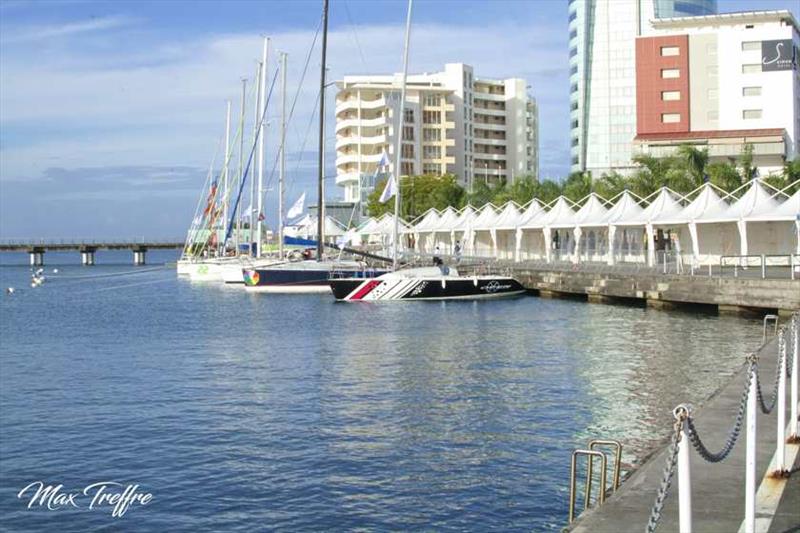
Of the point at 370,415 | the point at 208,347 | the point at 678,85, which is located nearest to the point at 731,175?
the point at 678,85

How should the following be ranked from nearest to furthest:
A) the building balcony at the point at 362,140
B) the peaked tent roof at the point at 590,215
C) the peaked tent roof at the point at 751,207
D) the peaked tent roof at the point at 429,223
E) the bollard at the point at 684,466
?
the bollard at the point at 684,466, the peaked tent roof at the point at 751,207, the peaked tent roof at the point at 590,215, the peaked tent roof at the point at 429,223, the building balcony at the point at 362,140

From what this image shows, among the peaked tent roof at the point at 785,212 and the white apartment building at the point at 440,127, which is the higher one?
the white apartment building at the point at 440,127

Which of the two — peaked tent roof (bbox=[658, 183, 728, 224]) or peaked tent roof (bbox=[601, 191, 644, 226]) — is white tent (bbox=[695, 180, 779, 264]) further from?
peaked tent roof (bbox=[601, 191, 644, 226])

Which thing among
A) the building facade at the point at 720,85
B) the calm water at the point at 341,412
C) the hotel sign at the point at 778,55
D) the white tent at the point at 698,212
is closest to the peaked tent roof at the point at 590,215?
the white tent at the point at 698,212

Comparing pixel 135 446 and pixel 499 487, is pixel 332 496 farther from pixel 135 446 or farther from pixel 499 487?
pixel 135 446

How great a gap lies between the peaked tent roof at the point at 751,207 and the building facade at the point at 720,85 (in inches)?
1847

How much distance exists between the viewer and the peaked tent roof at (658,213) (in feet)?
174

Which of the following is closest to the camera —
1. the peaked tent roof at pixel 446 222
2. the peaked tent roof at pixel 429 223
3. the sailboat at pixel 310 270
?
the sailboat at pixel 310 270

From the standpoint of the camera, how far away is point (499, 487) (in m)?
15.1

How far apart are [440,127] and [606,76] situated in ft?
89.4

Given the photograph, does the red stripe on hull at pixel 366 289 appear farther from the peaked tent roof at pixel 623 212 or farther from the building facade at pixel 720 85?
the building facade at pixel 720 85

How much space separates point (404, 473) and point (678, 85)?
89.7 metres

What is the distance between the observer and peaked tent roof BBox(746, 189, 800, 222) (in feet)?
147

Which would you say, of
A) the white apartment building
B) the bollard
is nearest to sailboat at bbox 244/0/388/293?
the bollard
